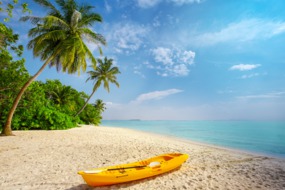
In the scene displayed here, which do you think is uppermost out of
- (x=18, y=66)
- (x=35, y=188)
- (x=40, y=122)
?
(x=18, y=66)

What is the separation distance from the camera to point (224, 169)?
6219mm

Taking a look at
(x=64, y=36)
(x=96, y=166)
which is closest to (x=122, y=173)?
(x=96, y=166)

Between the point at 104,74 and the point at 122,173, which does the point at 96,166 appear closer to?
the point at 122,173

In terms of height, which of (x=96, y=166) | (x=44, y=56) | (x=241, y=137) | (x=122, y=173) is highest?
(x=44, y=56)

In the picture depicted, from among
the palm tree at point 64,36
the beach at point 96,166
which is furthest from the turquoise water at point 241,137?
the palm tree at point 64,36

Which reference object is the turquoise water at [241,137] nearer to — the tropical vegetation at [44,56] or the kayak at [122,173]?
the kayak at [122,173]

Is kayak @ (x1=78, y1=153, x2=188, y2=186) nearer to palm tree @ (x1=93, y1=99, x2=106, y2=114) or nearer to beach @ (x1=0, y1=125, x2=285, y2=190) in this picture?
beach @ (x1=0, y1=125, x2=285, y2=190)

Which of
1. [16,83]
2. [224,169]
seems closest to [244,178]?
[224,169]

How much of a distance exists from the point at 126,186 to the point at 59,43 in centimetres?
1138

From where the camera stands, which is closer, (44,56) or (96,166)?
(96,166)

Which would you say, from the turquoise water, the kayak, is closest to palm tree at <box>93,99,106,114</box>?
the turquoise water

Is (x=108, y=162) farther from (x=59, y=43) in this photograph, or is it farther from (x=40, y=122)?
(x=40, y=122)

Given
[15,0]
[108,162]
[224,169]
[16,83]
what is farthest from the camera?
[16,83]

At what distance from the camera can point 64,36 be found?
39.3 feet
